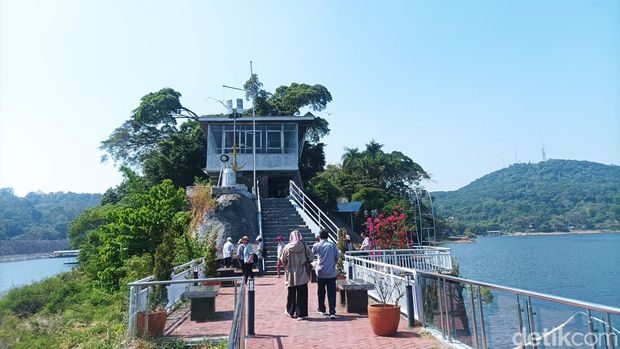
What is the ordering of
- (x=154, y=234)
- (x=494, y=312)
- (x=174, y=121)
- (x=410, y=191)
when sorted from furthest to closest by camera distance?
(x=410, y=191) < (x=174, y=121) < (x=154, y=234) < (x=494, y=312)

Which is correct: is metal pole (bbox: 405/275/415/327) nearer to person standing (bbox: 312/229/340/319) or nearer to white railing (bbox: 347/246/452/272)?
person standing (bbox: 312/229/340/319)

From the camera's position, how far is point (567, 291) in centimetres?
2952

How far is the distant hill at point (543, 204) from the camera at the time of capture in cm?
11625

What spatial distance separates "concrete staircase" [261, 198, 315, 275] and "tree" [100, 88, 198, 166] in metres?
25.0

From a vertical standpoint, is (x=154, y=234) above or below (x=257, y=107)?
below

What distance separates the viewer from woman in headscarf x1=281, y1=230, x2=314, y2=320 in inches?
328

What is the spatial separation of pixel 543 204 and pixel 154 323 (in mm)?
149476

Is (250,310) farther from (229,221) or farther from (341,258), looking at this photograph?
(229,221)

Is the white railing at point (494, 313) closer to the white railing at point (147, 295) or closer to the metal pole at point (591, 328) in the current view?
the metal pole at point (591, 328)

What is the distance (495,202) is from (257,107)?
129 meters

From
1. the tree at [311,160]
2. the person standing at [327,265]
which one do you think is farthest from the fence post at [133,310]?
the tree at [311,160]

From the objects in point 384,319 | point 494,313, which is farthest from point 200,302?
point 494,313

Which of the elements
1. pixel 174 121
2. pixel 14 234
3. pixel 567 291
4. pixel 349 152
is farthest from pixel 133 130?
pixel 14 234

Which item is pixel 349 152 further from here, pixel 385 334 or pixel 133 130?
pixel 385 334
